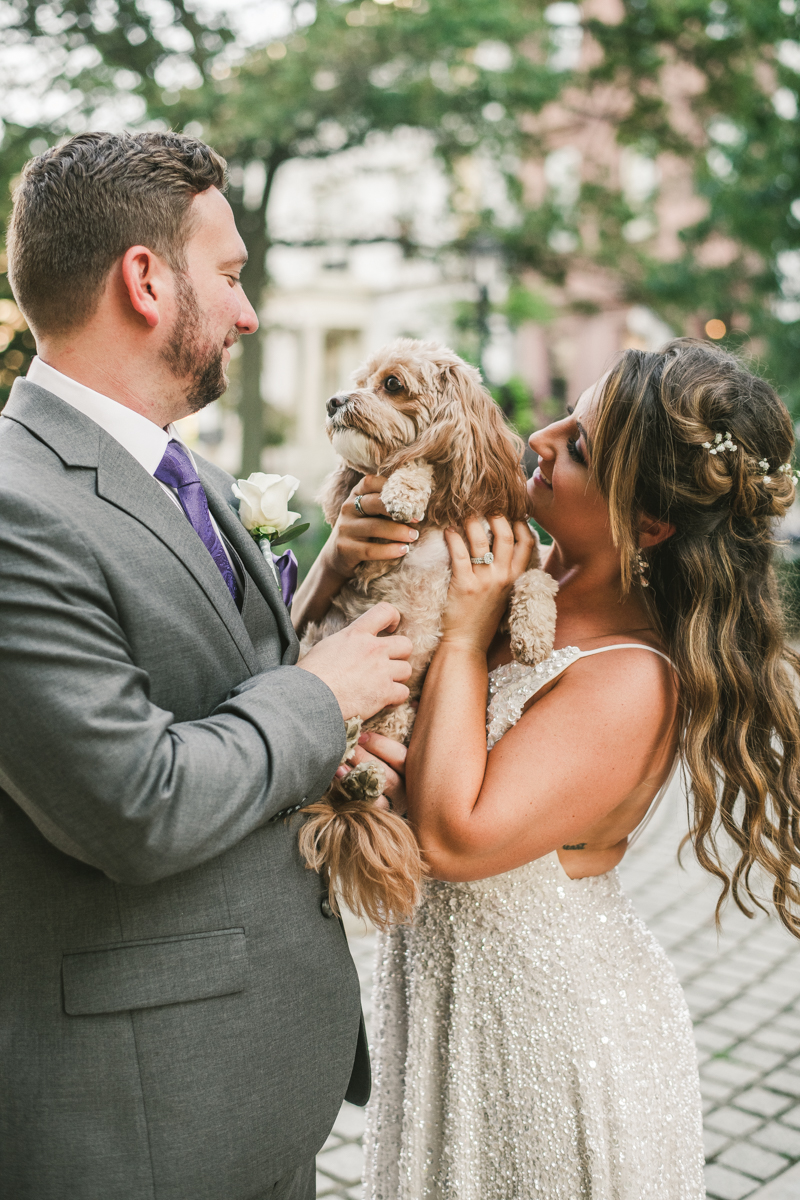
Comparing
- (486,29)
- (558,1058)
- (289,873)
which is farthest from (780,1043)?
(486,29)

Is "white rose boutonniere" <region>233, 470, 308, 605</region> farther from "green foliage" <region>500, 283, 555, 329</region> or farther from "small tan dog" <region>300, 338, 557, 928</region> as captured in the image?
"green foliage" <region>500, 283, 555, 329</region>

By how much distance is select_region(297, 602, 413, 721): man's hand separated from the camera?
184 centimetres

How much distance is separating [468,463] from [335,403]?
0.44m

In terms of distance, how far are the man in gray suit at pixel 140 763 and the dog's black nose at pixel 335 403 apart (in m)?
0.72

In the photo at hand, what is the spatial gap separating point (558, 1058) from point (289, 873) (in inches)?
31.4

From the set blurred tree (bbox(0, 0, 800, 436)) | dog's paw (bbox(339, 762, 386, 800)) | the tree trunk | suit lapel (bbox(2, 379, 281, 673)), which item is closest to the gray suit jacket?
suit lapel (bbox(2, 379, 281, 673))

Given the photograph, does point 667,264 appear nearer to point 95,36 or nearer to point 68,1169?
point 95,36

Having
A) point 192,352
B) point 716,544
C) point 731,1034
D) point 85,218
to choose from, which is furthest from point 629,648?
point 731,1034

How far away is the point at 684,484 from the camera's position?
2.11 m

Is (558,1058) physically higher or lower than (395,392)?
lower

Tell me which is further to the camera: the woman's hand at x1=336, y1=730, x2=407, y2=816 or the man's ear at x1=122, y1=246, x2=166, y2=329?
the woman's hand at x1=336, y1=730, x2=407, y2=816

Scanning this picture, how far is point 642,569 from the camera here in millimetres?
2211

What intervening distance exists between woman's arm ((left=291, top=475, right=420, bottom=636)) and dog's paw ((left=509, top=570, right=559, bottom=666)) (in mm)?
311

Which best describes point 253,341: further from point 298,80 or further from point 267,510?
point 267,510
